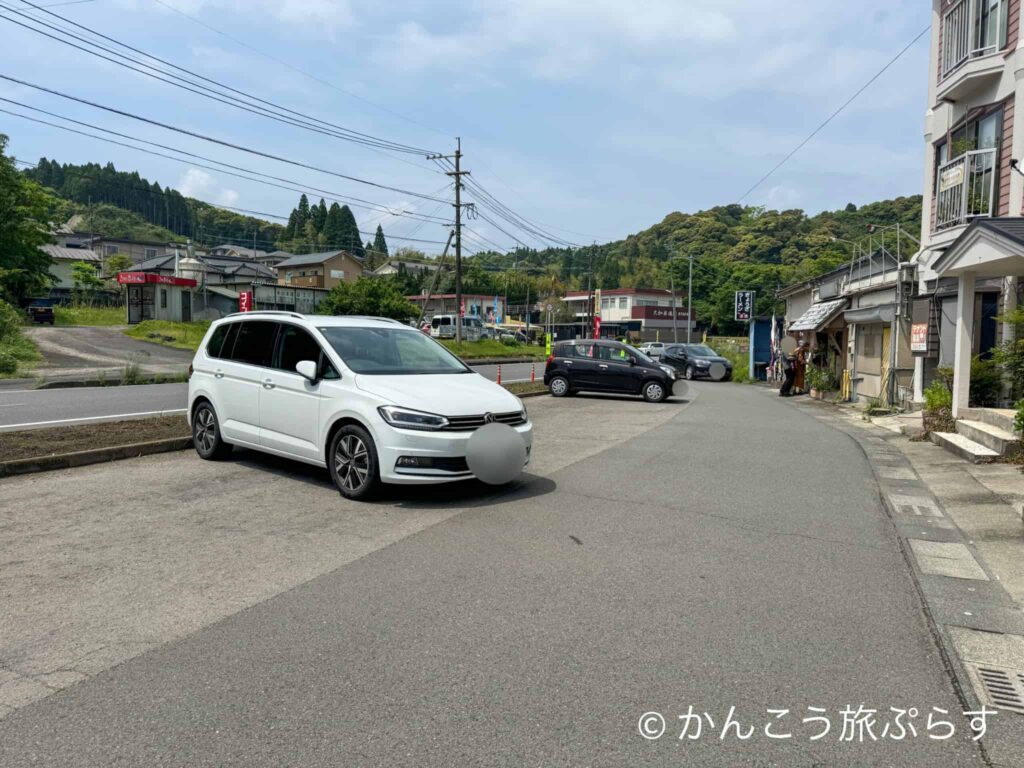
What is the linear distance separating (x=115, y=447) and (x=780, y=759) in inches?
339

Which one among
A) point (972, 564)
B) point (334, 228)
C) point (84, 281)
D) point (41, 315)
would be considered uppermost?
point (334, 228)

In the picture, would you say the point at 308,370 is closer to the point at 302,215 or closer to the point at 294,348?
the point at 294,348

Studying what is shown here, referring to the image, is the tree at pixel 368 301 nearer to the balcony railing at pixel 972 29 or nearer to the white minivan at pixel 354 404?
the balcony railing at pixel 972 29

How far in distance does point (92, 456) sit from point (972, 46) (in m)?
18.4

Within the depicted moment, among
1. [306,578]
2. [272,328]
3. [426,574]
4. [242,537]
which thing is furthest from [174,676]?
[272,328]

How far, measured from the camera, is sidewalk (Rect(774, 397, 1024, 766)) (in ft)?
11.9

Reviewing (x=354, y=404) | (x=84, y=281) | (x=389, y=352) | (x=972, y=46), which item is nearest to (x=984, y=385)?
(x=972, y=46)

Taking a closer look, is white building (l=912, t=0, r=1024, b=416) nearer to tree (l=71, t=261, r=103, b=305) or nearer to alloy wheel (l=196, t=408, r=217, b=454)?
alloy wheel (l=196, t=408, r=217, b=454)

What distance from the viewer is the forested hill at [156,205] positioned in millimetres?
127625

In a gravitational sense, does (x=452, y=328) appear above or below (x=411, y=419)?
above

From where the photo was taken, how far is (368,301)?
164ft

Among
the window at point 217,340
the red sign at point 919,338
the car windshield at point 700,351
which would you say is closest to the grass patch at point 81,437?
the window at point 217,340

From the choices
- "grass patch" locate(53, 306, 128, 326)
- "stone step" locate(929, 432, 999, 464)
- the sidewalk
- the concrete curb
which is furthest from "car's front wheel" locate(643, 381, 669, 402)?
"grass patch" locate(53, 306, 128, 326)

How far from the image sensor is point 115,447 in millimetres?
9219
